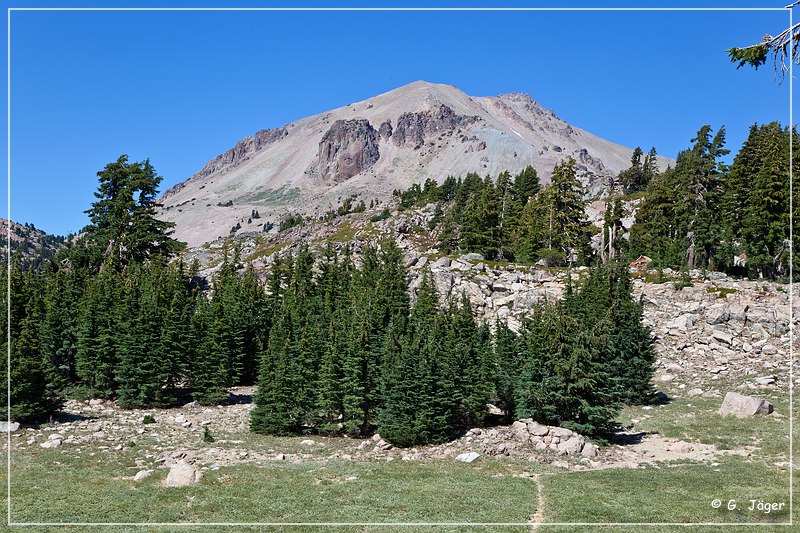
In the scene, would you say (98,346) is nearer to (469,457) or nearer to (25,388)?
(25,388)

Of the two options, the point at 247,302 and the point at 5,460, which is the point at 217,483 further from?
the point at 247,302

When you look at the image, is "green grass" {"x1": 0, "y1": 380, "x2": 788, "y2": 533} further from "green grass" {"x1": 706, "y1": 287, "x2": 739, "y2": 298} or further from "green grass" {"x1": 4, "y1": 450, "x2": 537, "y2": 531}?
"green grass" {"x1": 706, "y1": 287, "x2": 739, "y2": 298}

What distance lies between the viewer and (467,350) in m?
44.6

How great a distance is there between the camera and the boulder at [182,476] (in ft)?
89.9

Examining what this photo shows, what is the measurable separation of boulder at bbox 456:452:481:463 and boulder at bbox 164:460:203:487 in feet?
45.7

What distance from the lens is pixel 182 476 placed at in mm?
27688

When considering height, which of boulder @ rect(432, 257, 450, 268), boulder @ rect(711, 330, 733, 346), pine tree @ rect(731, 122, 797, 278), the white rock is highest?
pine tree @ rect(731, 122, 797, 278)

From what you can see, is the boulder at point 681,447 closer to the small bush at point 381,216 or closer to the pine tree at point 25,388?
the pine tree at point 25,388

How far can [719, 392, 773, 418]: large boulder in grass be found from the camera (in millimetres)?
41656

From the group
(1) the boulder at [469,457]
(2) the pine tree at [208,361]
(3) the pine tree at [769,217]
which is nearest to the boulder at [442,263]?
(2) the pine tree at [208,361]

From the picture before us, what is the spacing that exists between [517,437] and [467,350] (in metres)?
9.20

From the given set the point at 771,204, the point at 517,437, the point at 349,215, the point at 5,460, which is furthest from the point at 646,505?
the point at 349,215

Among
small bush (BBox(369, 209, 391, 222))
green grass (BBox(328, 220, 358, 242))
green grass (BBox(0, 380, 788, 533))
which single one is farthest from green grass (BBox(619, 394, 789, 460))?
small bush (BBox(369, 209, 391, 222))

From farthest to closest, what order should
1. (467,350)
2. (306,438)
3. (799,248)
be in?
Result: 1. (799,248)
2. (467,350)
3. (306,438)
